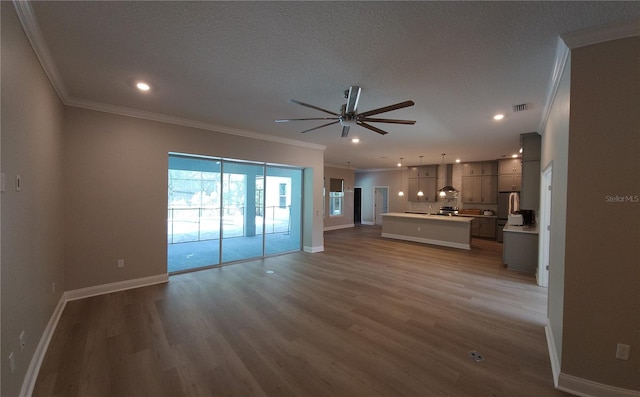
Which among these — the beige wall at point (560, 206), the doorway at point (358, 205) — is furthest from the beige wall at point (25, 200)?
the doorway at point (358, 205)

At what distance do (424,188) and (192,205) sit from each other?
8767 millimetres

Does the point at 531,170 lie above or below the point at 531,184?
above

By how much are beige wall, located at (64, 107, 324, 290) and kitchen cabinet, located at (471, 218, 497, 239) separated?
9146 millimetres

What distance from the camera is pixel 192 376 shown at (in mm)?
2082

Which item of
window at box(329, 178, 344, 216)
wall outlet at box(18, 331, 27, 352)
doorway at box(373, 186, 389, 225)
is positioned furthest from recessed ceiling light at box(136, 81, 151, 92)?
doorway at box(373, 186, 389, 225)

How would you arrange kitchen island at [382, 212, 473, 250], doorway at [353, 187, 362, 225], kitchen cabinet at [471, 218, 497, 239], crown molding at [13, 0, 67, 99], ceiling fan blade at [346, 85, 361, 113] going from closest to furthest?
crown molding at [13, 0, 67, 99], ceiling fan blade at [346, 85, 361, 113], kitchen island at [382, 212, 473, 250], kitchen cabinet at [471, 218, 497, 239], doorway at [353, 187, 362, 225]

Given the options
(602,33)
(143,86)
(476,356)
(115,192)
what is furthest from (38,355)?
(602,33)

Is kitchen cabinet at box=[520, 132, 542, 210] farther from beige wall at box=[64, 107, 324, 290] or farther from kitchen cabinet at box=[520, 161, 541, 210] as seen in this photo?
beige wall at box=[64, 107, 324, 290]

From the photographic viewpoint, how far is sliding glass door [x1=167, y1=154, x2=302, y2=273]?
16.4 feet

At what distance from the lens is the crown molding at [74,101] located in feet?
6.03

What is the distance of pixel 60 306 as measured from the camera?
3.17 m

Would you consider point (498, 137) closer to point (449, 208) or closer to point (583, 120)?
point (583, 120)

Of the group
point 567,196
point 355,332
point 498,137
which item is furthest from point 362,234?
point 567,196

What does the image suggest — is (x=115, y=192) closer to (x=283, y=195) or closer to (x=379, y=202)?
(x=283, y=195)
